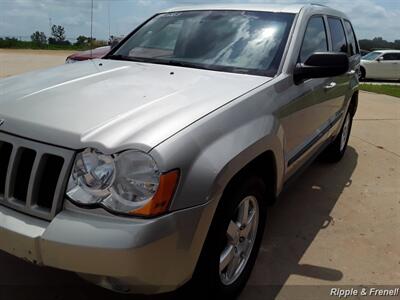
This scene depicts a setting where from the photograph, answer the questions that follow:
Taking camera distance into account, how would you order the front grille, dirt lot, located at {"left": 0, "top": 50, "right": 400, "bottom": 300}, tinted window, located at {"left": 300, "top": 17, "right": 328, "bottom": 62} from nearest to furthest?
1. the front grille
2. dirt lot, located at {"left": 0, "top": 50, "right": 400, "bottom": 300}
3. tinted window, located at {"left": 300, "top": 17, "right": 328, "bottom": 62}

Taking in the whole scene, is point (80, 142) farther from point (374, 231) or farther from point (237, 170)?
point (374, 231)

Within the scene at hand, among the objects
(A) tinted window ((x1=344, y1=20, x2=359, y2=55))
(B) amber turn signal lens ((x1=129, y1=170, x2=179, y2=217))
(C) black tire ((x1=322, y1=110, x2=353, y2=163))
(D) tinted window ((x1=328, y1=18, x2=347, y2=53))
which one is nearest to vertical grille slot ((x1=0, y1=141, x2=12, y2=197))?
(B) amber turn signal lens ((x1=129, y1=170, x2=179, y2=217))

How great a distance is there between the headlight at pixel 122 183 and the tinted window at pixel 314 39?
6.29ft

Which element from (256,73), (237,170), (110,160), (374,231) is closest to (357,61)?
(374,231)

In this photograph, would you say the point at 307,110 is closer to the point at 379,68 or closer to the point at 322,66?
the point at 322,66

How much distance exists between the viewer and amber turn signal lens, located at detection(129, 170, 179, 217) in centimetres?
192

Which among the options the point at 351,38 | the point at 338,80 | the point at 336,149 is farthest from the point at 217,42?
the point at 351,38

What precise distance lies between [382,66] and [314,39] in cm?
1828

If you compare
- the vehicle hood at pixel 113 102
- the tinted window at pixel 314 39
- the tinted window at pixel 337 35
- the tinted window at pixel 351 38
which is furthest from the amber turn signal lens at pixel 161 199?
the tinted window at pixel 351 38

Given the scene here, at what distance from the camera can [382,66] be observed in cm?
2041

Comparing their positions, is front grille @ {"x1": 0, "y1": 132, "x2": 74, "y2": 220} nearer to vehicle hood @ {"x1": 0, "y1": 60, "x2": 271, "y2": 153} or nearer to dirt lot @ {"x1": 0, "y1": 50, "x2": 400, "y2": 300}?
vehicle hood @ {"x1": 0, "y1": 60, "x2": 271, "y2": 153}

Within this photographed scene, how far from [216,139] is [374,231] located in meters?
2.24

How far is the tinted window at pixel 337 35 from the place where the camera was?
4.59m

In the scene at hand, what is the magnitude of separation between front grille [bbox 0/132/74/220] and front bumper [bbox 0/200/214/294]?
2.4 inches
